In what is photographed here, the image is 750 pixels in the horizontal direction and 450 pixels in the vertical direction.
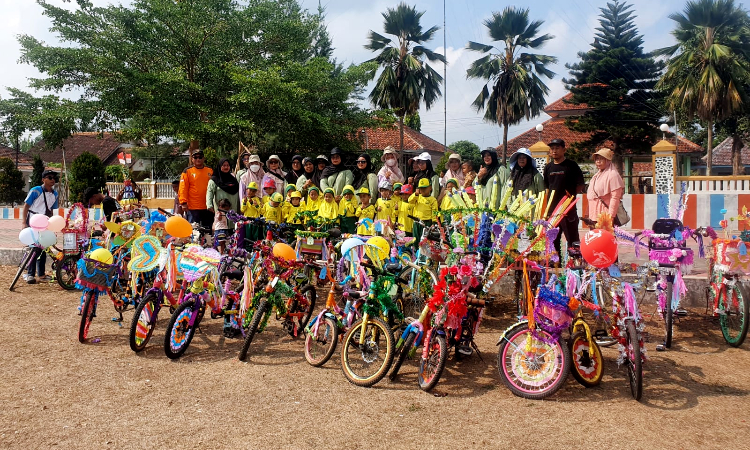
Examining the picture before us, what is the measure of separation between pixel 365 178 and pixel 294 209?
4.96ft

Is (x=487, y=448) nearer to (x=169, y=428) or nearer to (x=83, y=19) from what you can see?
(x=169, y=428)

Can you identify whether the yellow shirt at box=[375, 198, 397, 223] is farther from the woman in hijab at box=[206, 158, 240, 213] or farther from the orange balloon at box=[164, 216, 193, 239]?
the orange balloon at box=[164, 216, 193, 239]

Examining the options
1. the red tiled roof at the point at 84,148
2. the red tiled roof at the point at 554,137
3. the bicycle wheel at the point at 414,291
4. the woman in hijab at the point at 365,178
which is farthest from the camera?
the red tiled roof at the point at 84,148

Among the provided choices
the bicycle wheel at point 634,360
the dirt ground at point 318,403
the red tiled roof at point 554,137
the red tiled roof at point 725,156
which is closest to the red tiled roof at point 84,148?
the red tiled roof at point 554,137

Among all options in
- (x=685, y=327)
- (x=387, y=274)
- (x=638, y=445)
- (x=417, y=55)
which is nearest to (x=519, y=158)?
(x=685, y=327)

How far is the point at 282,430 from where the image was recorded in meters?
3.88

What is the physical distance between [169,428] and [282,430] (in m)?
0.78

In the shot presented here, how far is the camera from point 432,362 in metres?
4.68

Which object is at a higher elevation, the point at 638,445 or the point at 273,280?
the point at 273,280

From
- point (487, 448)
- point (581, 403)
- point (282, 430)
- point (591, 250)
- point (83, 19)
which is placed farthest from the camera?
point (83, 19)

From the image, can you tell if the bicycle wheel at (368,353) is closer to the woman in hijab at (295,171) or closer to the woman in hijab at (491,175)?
the woman in hijab at (491,175)

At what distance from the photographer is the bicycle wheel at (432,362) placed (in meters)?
4.59

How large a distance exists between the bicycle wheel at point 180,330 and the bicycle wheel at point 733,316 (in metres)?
5.40

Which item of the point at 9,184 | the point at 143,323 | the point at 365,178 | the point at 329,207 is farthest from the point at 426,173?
the point at 9,184
